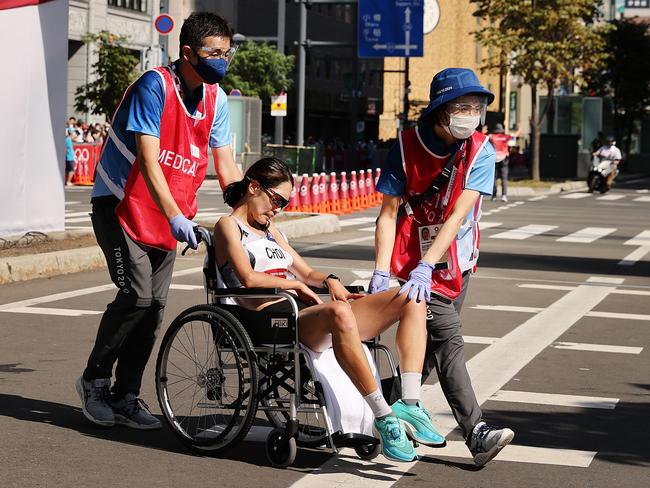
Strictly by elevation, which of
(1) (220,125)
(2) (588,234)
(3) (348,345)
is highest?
(1) (220,125)

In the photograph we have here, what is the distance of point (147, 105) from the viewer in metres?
6.50

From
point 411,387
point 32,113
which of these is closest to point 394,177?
point 411,387

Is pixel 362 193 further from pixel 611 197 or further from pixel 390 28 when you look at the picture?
pixel 390 28

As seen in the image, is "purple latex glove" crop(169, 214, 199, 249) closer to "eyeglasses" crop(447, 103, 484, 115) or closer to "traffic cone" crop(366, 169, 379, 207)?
"eyeglasses" crop(447, 103, 484, 115)

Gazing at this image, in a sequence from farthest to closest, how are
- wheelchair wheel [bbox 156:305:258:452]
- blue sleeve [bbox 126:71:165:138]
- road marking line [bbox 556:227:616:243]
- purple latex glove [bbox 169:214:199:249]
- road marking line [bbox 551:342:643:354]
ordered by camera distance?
road marking line [bbox 556:227:616:243] → road marking line [bbox 551:342:643:354] → blue sleeve [bbox 126:71:165:138] → purple latex glove [bbox 169:214:199:249] → wheelchair wheel [bbox 156:305:258:452]

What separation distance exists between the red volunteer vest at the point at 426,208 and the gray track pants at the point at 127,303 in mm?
1201

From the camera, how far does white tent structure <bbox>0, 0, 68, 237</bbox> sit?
15.4 m

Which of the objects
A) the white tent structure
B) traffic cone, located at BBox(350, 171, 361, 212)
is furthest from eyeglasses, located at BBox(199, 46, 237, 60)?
traffic cone, located at BBox(350, 171, 361, 212)

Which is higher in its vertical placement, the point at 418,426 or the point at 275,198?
the point at 275,198

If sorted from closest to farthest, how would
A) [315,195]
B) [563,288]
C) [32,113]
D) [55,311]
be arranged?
[55,311]
[563,288]
[32,113]
[315,195]

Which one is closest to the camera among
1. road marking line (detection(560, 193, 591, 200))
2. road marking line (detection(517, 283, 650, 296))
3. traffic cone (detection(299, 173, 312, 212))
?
road marking line (detection(517, 283, 650, 296))

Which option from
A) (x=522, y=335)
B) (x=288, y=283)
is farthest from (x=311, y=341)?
(x=522, y=335)

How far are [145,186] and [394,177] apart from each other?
1194mm

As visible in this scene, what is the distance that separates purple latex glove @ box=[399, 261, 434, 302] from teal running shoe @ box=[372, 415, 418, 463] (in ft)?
1.70
